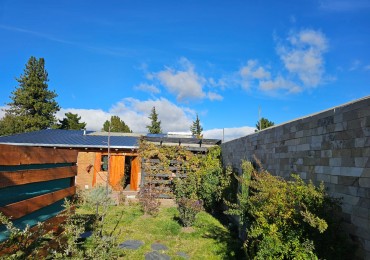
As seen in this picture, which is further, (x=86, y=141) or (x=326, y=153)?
(x=86, y=141)

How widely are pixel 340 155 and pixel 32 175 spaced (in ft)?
14.0

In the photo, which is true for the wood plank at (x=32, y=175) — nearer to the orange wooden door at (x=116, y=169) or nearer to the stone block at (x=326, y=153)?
the stone block at (x=326, y=153)

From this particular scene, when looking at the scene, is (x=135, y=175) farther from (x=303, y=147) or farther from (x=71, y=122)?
(x=71, y=122)

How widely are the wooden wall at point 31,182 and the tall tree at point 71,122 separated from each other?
109 ft

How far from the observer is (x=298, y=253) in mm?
3705

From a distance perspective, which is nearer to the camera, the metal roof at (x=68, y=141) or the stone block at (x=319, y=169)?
the stone block at (x=319, y=169)

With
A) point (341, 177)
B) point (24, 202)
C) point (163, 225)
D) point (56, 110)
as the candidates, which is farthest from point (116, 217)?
point (56, 110)

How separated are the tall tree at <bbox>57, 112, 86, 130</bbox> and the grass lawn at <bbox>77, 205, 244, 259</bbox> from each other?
2791 cm

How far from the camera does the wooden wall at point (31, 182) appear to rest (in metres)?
2.73

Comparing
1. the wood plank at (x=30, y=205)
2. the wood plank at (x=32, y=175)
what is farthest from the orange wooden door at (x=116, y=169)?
the wood plank at (x=30, y=205)

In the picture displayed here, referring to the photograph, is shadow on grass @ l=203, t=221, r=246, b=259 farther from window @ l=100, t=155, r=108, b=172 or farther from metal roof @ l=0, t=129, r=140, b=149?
window @ l=100, t=155, r=108, b=172

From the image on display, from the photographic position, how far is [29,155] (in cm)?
329

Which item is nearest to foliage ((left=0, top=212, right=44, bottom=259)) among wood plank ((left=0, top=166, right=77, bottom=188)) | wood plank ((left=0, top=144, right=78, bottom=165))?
wood plank ((left=0, top=166, right=77, bottom=188))

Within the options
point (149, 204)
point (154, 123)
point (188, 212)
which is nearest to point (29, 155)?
point (188, 212)
